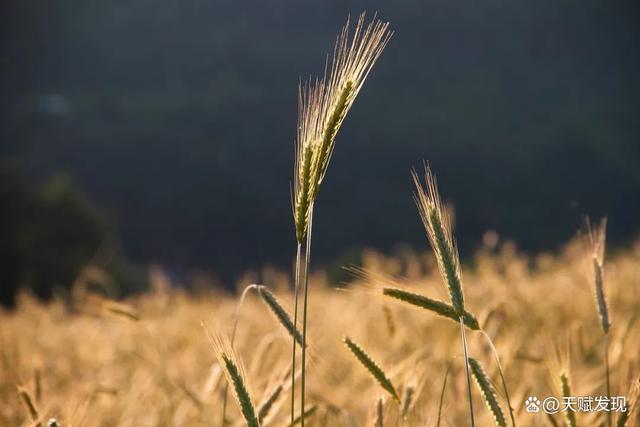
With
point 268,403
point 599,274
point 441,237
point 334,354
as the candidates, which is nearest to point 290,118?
point 334,354

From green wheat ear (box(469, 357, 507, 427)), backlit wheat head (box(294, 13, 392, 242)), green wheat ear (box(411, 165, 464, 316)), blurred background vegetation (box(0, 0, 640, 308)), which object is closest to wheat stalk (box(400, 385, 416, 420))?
green wheat ear (box(469, 357, 507, 427))

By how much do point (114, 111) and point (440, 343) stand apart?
68.8m

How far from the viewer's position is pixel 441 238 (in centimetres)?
104

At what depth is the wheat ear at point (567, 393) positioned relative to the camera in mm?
1066

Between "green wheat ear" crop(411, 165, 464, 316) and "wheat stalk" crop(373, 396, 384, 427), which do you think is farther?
"wheat stalk" crop(373, 396, 384, 427)

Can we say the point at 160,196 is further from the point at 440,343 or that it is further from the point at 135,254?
the point at 440,343

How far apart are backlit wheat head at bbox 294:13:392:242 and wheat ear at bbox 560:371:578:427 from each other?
52 cm

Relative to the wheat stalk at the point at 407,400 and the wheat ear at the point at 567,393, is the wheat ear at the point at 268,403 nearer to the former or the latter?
the wheat stalk at the point at 407,400

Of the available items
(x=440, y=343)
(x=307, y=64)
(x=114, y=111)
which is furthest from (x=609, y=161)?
(x=114, y=111)

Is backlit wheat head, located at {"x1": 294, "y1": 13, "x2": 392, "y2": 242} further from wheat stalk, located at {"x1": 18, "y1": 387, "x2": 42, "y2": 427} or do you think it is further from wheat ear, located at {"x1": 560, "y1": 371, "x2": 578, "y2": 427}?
wheat stalk, located at {"x1": 18, "y1": 387, "x2": 42, "y2": 427}

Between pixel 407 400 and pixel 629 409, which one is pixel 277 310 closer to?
pixel 407 400

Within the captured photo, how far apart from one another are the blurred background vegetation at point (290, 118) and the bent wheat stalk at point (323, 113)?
35831 millimetres

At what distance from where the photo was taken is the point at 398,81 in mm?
68500

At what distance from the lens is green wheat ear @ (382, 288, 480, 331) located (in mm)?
1020
